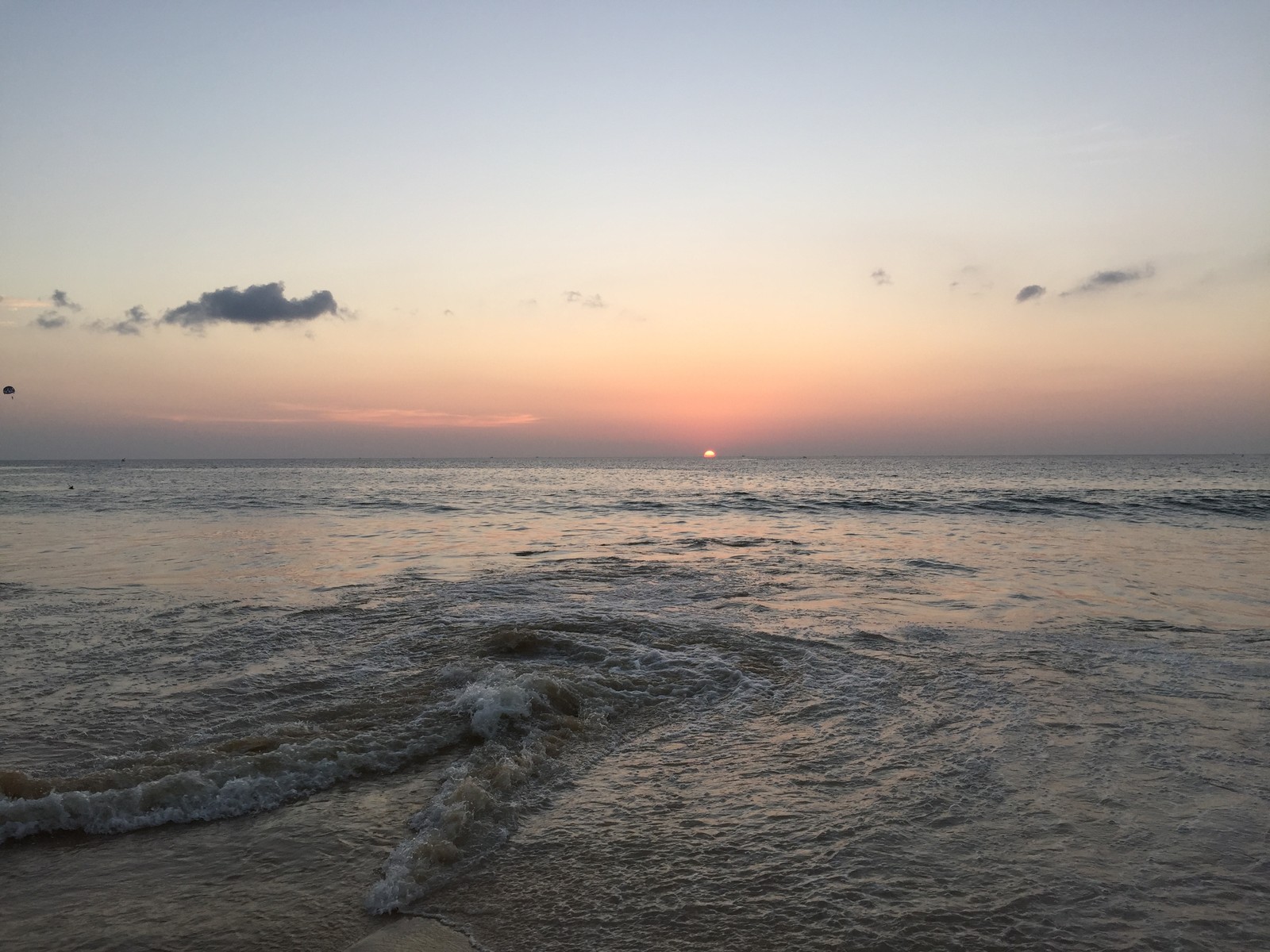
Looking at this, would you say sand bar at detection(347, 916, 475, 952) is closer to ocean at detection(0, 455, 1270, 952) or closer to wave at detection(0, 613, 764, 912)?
ocean at detection(0, 455, 1270, 952)

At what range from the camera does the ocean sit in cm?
376

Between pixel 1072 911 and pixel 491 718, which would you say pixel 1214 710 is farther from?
pixel 491 718

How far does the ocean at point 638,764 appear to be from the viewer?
3.76 m

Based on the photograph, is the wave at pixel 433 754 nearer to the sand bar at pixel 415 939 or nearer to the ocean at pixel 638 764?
the ocean at pixel 638 764

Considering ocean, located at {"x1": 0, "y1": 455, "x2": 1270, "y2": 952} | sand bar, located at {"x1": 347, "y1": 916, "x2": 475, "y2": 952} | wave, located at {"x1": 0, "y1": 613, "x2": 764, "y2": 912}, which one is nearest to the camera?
sand bar, located at {"x1": 347, "y1": 916, "x2": 475, "y2": 952}

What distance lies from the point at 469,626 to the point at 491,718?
4169 mm

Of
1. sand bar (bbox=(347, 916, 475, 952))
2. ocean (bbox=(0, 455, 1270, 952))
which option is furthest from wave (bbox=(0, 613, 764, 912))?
sand bar (bbox=(347, 916, 475, 952))

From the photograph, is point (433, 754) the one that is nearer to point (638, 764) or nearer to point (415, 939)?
point (638, 764)

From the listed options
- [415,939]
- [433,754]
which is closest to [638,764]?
[433,754]

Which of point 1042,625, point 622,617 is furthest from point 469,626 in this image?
point 1042,625

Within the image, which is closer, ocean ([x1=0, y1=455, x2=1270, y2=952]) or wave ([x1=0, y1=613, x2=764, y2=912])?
ocean ([x1=0, y1=455, x2=1270, y2=952])

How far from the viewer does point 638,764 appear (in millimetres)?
5738

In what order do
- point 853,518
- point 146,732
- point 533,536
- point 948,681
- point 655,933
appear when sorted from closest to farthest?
point 655,933 < point 146,732 < point 948,681 < point 533,536 < point 853,518

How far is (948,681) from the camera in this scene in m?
7.72
